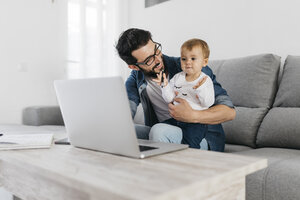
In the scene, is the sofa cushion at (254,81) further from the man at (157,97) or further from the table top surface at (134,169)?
the table top surface at (134,169)

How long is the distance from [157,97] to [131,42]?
0.29 meters

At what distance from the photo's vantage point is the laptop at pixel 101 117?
2.43 ft

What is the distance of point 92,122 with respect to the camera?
85 centimetres

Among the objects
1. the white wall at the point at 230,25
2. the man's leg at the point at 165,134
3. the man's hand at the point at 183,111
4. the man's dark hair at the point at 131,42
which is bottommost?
the man's leg at the point at 165,134

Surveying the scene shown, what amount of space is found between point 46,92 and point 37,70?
236mm

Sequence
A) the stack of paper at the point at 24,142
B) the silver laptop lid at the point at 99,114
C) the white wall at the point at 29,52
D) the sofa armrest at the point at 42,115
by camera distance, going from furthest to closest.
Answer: the white wall at the point at 29,52 → the sofa armrest at the point at 42,115 → the stack of paper at the point at 24,142 → the silver laptop lid at the point at 99,114

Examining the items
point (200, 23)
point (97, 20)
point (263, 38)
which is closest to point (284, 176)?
point (263, 38)

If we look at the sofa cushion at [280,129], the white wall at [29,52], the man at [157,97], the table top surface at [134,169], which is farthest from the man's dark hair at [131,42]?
the white wall at [29,52]

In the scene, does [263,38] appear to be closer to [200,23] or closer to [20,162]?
[200,23]

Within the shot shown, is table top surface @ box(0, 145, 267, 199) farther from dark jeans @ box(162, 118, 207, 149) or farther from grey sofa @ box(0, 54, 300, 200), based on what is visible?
grey sofa @ box(0, 54, 300, 200)

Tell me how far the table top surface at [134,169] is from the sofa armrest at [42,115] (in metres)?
1.59

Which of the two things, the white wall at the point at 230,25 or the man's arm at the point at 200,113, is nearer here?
the man's arm at the point at 200,113

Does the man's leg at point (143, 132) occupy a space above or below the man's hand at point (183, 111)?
below

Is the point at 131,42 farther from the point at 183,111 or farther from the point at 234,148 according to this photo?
the point at 234,148
